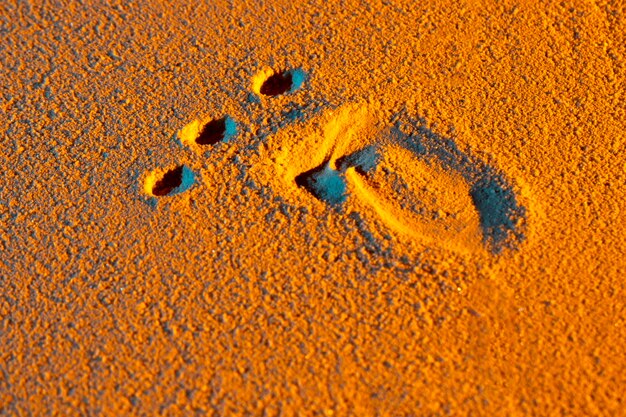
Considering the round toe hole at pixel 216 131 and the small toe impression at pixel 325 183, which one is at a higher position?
the round toe hole at pixel 216 131

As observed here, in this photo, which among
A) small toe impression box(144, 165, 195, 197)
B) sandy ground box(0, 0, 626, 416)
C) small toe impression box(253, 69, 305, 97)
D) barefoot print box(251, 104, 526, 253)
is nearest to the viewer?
sandy ground box(0, 0, 626, 416)

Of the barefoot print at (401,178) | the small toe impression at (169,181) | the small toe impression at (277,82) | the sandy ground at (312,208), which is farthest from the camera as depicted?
the small toe impression at (277,82)

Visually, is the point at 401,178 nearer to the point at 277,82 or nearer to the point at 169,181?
the point at 277,82

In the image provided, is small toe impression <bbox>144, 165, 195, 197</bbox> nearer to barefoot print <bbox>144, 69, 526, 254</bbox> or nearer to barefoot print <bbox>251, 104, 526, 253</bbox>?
barefoot print <bbox>144, 69, 526, 254</bbox>

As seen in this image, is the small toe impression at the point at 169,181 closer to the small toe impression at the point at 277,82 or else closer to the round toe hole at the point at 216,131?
the round toe hole at the point at 216,131

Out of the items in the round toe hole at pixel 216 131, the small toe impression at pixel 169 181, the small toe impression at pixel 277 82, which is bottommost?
the small toe impression at pixel 169 181

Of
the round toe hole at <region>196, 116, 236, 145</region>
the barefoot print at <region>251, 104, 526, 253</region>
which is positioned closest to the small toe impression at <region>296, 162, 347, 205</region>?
the barefoot print at <region>251, 104, 526, 253</region>

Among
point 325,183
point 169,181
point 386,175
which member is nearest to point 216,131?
point 169,181

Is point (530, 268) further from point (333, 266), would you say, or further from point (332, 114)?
point (332, 114)

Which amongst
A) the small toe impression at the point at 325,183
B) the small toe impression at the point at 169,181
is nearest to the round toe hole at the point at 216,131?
the small toe impression at the point at 169,181
